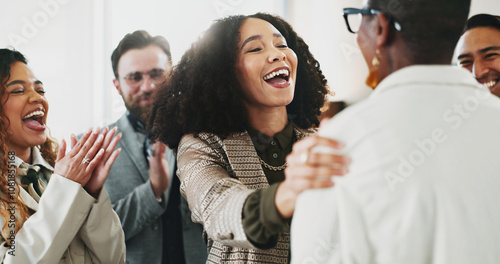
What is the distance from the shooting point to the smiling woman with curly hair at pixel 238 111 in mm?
1452

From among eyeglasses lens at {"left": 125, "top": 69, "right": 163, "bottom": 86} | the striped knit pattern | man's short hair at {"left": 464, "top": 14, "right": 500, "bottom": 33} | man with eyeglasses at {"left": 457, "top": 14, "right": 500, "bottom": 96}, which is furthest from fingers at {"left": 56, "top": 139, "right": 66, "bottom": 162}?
man's short hair at {"left": 464, "top": 14, "right": 500, "bottom": 33}

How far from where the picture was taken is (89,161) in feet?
5.41

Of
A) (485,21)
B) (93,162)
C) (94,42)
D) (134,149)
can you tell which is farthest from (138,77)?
(485,21)

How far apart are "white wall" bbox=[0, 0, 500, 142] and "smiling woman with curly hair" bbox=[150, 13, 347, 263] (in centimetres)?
178

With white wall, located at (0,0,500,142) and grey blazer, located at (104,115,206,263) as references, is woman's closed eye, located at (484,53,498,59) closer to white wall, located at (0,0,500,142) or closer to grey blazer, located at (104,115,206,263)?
grey blazer, located at (104,115,206,263)

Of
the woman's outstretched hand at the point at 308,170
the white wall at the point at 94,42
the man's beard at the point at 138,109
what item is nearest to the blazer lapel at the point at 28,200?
the man's beard at the point at 138,109

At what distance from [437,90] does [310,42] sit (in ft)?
12.6

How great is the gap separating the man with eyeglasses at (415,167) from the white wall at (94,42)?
2.68 m

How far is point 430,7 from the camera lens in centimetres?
91

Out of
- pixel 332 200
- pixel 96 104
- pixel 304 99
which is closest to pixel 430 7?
pixel 332 200

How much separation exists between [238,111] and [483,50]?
1.13m

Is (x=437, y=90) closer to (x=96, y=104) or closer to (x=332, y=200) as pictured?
(x=332, y=200)

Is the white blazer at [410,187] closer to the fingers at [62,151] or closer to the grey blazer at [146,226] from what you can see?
the fingers at [62,151]

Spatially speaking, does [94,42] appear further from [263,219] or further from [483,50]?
[263,219]
